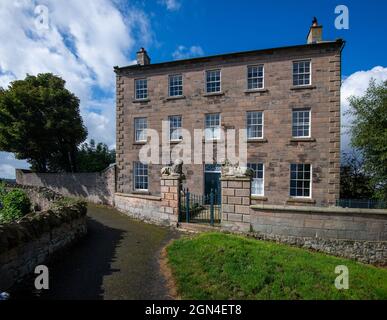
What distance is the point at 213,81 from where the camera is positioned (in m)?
17.2

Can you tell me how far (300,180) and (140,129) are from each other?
11.9 meters

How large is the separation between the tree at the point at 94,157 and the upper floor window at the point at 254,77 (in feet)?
58.2

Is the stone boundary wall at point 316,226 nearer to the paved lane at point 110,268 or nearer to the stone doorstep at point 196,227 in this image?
the stone doorstep at point 196,227

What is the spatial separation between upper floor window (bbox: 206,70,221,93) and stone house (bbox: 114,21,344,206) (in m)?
0.07

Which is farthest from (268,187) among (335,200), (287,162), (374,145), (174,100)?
(174,100)

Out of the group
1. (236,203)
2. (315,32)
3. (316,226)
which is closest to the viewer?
(316,226)

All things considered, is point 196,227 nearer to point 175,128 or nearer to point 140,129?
point 175,128

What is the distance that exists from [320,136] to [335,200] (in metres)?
4.01

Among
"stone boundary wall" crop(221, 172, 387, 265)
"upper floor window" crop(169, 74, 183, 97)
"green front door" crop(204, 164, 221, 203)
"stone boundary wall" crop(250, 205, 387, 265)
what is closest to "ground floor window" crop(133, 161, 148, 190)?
"green front door" crop(204, 164, 221, 203)

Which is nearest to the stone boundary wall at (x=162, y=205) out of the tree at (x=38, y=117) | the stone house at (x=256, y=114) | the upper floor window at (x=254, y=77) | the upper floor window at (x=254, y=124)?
the stone house at (x=256, y=114)

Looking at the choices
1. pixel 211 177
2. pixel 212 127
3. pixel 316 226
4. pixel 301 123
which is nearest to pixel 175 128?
pixel 212 127

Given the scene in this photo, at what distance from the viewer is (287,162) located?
15.6 meters

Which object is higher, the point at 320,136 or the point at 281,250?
the point at 320,136
